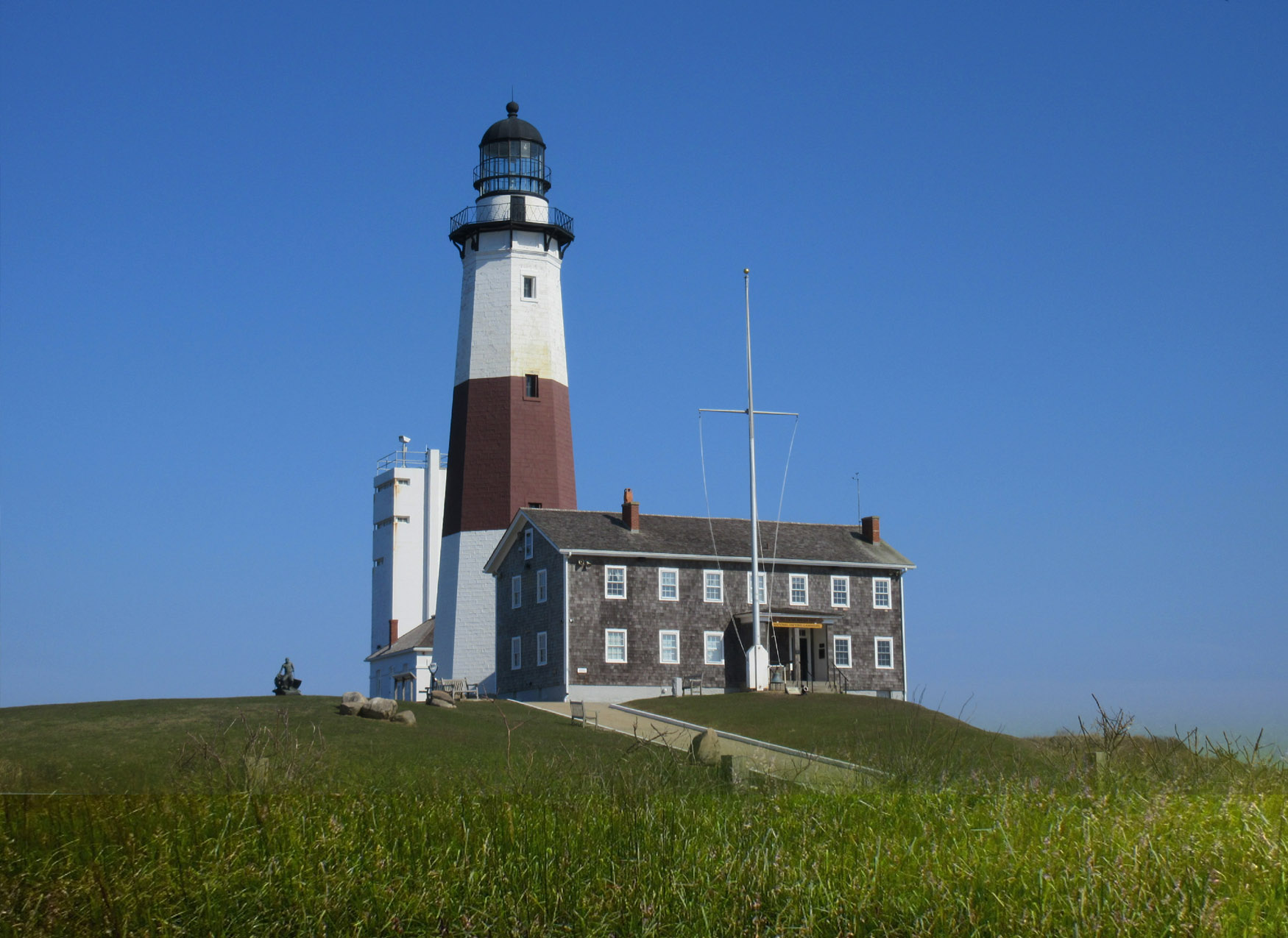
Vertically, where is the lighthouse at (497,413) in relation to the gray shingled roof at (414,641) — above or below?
above

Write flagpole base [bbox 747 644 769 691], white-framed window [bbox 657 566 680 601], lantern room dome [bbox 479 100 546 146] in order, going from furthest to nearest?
lantern room dome [bbox 479 100 546 146], white-framed window [bbox 657 566 680 601], flagpole base [bbox 747 644 769 691]

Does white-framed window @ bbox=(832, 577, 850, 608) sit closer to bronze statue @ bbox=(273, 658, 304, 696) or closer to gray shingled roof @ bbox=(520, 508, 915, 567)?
gray shingled roof @ bbox=(520, 508, 915, 567)

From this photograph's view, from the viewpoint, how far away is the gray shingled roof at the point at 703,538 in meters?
40.4

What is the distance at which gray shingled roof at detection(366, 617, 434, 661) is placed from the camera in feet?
177

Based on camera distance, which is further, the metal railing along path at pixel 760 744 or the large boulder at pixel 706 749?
the large boulder at pixel 706 749

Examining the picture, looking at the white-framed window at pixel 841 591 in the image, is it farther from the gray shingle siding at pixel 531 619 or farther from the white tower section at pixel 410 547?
the white tower section at pixel 410 547

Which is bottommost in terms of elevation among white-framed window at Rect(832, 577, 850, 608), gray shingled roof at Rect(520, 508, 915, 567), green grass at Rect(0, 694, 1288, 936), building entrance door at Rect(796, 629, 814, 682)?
green grass at Rect(0, 694, 1288, 936)

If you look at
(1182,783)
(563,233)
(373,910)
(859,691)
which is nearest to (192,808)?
(373,910)

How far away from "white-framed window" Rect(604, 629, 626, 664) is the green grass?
2676 centimetres

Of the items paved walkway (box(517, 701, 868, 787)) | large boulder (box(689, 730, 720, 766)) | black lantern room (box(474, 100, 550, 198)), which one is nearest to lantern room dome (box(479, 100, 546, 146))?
black lantern room (box(474, 100, 550, 198))

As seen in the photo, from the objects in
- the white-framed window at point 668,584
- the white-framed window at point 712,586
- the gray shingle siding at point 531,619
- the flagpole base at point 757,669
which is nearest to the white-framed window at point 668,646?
the white-framed window at point 668,584

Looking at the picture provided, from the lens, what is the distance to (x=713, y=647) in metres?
40.9

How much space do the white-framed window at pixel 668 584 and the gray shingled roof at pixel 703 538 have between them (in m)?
0.59

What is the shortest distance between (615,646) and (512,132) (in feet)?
66.3
